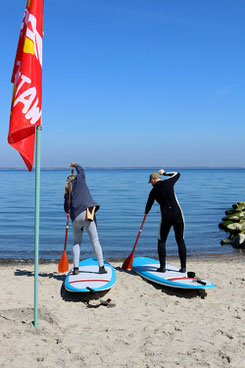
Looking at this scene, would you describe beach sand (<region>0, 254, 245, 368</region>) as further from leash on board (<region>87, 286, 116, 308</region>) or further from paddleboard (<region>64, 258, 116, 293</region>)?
paddleboard (<region>64, 258, 116, 293</region>)

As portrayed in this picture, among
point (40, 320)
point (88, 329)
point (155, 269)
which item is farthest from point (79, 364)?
point (155, 269)

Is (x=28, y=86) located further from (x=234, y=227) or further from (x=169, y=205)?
(x=234, y=227)

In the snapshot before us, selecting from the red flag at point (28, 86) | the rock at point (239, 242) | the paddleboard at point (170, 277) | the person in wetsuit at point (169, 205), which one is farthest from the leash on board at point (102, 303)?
the rock at point (239, 242)

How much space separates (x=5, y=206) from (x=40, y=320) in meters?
24.3

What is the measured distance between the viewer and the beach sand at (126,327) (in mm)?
4402

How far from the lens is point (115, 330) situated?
5281mm

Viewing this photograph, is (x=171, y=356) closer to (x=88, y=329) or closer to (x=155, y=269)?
(x=88, y=329)

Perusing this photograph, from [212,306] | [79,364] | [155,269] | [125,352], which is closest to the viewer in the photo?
[79,364]

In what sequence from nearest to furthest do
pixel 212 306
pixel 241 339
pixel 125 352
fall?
pixel 125 352 < pixel 241 339 < pixel 212 306

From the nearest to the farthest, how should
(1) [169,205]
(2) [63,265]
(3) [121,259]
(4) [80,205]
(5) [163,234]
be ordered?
(4) [80,205], (1) [169,205], (5) [163,234], (2) [63,265], (3) [121,259]

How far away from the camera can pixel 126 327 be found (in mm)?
5395

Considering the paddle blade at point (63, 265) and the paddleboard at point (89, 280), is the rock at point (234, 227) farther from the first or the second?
the paddle blade at point (63, 265)

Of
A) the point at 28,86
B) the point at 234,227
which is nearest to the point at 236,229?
the point at 234,227

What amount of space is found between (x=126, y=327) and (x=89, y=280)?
1.81 meters
